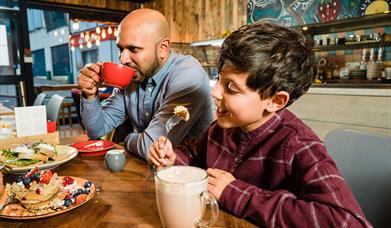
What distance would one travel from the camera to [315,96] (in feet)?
11.3

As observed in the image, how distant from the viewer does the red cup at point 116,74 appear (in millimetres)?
1323

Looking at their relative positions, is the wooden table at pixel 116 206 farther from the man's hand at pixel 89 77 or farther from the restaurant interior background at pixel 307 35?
the restaurant interior background at pixel 307 35

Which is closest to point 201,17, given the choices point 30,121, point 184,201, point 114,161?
point 30,121

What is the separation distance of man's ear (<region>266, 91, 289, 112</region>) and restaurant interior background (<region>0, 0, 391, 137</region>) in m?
2.54

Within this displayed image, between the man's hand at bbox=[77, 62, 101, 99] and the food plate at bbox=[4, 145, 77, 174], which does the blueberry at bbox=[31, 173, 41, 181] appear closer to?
the food plate at bbox=[4, 145, 77, 174]

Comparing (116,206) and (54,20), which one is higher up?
(54,20)

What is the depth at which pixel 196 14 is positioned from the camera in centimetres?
617

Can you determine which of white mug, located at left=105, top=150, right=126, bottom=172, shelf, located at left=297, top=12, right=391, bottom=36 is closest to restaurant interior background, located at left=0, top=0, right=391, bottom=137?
shelf, located at left=297, top=12, right=391, bottom=36

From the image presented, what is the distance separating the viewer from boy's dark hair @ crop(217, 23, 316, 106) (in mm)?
835

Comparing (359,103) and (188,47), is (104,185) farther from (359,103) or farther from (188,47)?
(188,47)

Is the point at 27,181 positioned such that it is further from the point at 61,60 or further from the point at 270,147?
the point at 61,60

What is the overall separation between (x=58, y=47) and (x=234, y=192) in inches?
396

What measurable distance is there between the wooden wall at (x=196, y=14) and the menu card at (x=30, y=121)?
444 centimetres

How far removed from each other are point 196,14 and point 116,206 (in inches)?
230
